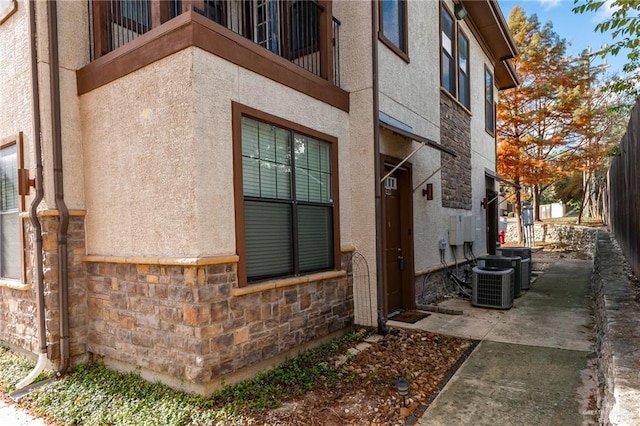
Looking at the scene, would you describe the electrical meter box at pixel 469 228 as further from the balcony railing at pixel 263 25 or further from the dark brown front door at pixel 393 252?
the balcony railing at pixel 263 25

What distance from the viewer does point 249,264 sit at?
4.10m

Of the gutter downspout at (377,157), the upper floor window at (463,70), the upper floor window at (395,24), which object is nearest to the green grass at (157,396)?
the gutter downspout at (377,157)

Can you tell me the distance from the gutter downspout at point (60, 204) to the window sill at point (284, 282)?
2.13m

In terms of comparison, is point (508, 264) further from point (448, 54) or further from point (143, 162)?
point (143, 162)

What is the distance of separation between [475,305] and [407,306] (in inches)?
51.8

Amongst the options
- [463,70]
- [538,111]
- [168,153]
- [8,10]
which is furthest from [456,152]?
[538,111]

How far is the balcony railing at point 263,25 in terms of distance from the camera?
15.6ft

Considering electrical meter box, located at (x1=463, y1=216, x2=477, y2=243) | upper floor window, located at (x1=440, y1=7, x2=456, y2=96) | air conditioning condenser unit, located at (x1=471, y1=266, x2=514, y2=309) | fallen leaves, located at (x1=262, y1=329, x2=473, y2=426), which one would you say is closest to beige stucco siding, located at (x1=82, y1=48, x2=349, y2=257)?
fallen leaves, located at (x1=262, y1=329, x2=473, y2=426)

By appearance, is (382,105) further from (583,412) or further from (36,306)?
(36,306)

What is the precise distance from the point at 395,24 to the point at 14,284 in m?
6.65

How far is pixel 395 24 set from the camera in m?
6.47

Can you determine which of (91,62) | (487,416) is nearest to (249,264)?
(487,416)

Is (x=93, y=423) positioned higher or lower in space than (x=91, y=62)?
lower

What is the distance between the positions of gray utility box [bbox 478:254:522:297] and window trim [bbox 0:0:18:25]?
8.02 metres
